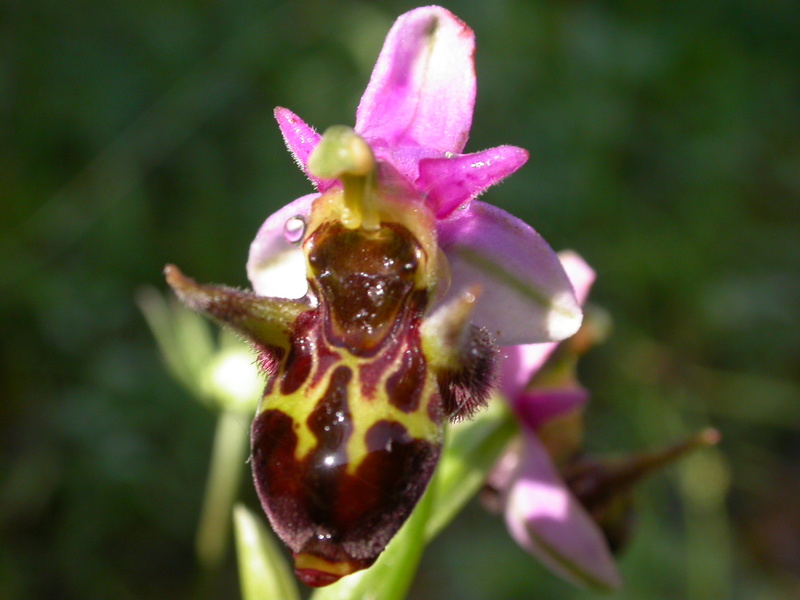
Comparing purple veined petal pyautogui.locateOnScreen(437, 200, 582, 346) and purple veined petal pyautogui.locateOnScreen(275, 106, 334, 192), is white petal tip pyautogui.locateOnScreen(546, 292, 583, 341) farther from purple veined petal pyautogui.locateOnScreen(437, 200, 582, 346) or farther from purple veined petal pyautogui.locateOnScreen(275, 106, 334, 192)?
purple veined petal pyautogui.locateOnScreen(275, 106, 334, 192)

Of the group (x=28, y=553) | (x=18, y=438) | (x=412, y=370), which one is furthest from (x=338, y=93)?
(x=412, y=370)

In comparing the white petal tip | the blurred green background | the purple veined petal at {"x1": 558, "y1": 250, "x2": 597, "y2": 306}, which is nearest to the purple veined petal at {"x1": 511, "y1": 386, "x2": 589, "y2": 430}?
the purple veined petal at {"x1": 558, "y1": 250, "x2": 597, "y2": 306}

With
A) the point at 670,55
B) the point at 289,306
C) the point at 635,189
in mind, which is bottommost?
the point at 635,189

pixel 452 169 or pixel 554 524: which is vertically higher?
pixel 452 169

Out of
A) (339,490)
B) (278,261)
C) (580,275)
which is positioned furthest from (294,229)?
(580,275)

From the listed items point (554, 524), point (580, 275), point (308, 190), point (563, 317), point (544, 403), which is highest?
point (563, 317)

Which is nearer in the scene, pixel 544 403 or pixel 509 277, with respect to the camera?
pixel 509 277

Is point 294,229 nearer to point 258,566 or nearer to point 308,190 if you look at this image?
point 258,566

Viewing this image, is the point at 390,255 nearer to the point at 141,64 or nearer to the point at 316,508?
the point at 316,508
